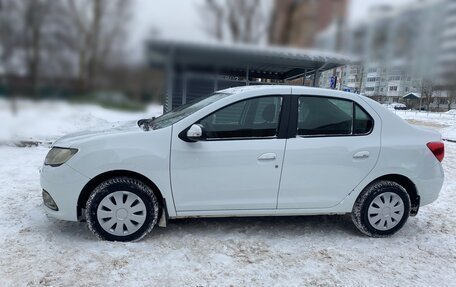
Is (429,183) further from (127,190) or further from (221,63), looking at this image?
(221,63)

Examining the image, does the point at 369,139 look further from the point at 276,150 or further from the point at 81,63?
the point at 81,63

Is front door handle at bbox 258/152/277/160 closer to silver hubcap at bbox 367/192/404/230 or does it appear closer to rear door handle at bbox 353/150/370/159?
rear door handle at bbox 353/150/370/159

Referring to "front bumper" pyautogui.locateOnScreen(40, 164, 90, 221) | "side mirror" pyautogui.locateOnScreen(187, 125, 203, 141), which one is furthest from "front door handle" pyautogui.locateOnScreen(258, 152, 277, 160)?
"front bumper" pyautogui.locateOnScreen(40, 164, 90, 221)

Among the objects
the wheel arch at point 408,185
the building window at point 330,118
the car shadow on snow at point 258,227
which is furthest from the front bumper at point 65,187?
the wheel arch at point 408,185

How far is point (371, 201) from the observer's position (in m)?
2.97

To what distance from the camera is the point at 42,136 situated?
23.5 feet

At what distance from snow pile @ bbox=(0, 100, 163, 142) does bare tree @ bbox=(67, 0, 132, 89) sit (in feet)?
2.76

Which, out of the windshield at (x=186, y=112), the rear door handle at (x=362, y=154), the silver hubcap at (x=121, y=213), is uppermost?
the windshield at (x=186, y=112)

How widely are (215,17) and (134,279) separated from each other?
21.1ft

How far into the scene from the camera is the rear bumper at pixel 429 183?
3.03m

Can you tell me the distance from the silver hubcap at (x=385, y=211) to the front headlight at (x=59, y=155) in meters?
2.75

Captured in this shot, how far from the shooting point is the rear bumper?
3025mm

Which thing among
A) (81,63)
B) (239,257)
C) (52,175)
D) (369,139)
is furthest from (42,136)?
(369,139)

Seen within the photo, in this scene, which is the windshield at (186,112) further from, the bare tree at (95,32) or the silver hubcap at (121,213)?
the bare tree at (95,32)
